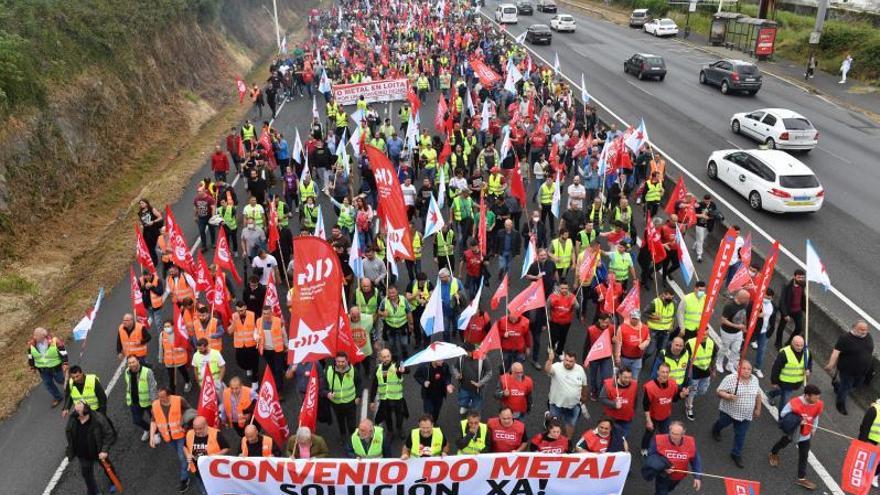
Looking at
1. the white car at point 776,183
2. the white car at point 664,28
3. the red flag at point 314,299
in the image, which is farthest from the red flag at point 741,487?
the white car at point 664,28

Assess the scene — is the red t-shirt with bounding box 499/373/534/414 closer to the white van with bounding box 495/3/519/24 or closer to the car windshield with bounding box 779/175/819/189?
the car windshield with bounding box 779/175/819/189

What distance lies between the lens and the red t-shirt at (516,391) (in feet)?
28.9

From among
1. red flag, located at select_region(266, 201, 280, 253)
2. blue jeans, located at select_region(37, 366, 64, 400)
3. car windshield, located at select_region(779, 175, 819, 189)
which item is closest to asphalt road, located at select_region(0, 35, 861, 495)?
blue jeans, located at select_region(37, 366, 64, 400)

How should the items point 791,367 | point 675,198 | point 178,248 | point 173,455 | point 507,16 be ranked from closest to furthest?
point 791,367
point 173,455
point 178,248
point 675,198
point 507,16

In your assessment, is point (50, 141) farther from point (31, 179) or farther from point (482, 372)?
point (482, 372)

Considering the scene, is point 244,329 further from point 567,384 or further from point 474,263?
point 567,384

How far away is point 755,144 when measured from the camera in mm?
24547

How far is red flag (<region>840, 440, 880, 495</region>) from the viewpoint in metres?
7.41

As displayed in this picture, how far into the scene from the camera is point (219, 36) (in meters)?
39.8

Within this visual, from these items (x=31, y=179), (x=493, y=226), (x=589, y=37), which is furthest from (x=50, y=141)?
(x=589, y=37)

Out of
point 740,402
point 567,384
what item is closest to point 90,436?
point 567,384

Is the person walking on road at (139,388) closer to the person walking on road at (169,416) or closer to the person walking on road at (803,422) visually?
the person walking on road at (169,416)

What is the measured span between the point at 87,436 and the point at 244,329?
8.83ft

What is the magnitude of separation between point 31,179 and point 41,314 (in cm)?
511
